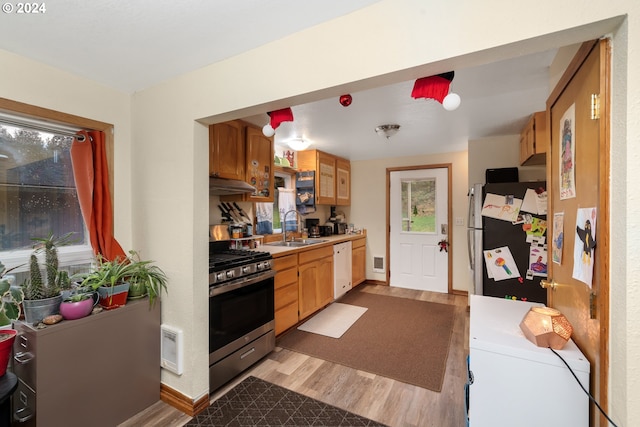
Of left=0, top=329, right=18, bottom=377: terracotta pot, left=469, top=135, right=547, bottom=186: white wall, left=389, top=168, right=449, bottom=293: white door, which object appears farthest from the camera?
left=389, top=168, right=449, bottom=293: white door

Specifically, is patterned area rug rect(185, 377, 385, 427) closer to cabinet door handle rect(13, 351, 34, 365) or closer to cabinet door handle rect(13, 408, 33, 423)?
cabinet door handle rect(13, 408, 33, 423)

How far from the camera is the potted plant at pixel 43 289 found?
4.87 feet

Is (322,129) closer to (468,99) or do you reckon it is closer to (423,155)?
(468,99)

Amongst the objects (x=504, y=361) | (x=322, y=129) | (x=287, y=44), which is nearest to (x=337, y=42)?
(x=287, y=44)

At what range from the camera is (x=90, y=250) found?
204cm

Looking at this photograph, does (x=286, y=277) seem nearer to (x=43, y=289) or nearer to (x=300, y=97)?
(x=43, y=289)

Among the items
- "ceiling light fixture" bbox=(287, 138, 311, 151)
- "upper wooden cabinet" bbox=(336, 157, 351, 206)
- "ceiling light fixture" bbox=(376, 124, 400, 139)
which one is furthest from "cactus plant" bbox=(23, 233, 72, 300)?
"upper wooden cabinet" bbox=(336, 157, 351, 206)

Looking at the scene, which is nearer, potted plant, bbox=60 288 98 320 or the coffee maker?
potted plant, bbox=60 288 98 320

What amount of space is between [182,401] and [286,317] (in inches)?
46.3

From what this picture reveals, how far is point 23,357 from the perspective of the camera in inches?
58.2

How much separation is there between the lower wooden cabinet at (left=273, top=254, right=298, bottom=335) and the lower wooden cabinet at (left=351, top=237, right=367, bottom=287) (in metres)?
1.62

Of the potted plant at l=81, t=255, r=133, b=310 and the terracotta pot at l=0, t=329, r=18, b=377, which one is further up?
the potted plant at l=81, t=255, r=133, b=310

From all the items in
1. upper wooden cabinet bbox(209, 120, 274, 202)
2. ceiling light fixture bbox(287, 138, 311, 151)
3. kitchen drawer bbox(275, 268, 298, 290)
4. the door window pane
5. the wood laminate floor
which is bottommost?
the wood laminate floor

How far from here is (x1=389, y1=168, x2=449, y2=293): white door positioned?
4371mm
